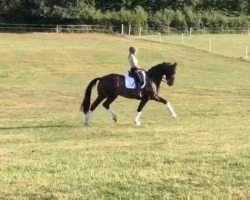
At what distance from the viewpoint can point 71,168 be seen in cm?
914

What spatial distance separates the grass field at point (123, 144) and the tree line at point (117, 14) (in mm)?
45232

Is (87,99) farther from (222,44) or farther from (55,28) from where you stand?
(55,28)

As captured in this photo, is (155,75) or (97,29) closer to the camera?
(155,75)

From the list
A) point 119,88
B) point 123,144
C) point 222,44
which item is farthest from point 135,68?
point 222,44

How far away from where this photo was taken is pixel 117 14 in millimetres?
86375

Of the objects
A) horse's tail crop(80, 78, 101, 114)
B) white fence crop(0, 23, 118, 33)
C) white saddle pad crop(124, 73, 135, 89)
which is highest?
white saddle pad crop(124, 73, 135, 89)

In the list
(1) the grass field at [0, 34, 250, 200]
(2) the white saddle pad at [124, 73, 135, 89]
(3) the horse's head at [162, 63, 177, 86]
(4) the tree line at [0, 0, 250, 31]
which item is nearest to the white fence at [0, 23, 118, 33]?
(4) the tree line at [0, 0, 250, 31]

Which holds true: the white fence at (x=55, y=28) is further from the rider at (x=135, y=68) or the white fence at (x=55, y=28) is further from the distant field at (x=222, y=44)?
the rider at (x=135, y=68)

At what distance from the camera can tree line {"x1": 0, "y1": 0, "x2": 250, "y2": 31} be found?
284ft

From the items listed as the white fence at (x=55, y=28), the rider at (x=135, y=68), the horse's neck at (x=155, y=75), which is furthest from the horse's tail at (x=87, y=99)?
the white fence at (x=55, y=28)

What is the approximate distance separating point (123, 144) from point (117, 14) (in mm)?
75137

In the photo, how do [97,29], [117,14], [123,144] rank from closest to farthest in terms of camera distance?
[123,144], [97,29], [117,14]

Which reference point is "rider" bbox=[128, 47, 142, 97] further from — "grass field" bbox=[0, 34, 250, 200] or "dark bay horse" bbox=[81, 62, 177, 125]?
"grass field" bbox=[0, 34, 250, 200]

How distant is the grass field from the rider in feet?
4.38
